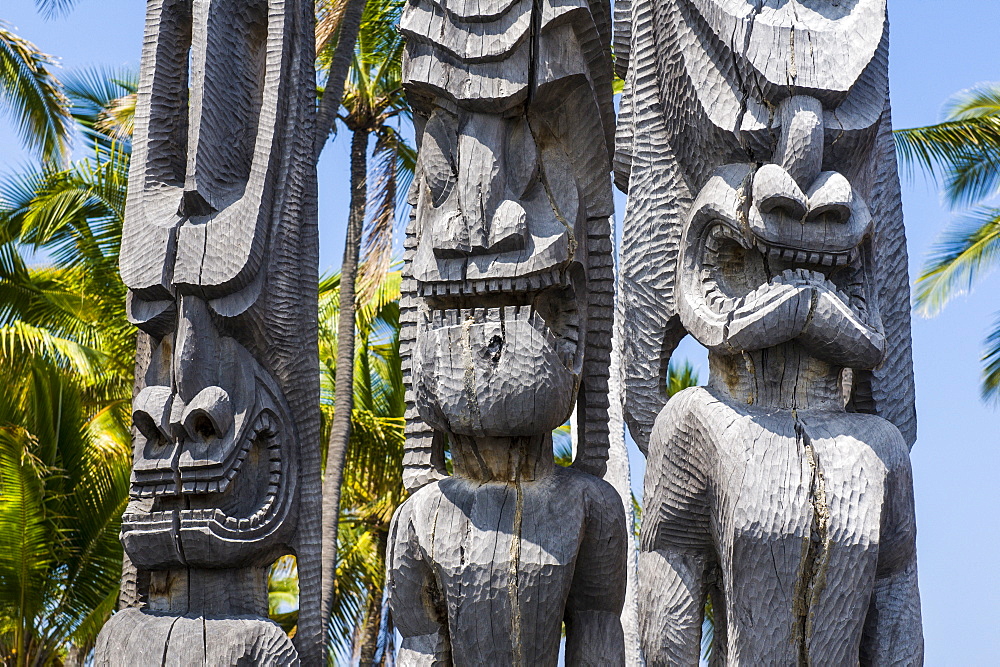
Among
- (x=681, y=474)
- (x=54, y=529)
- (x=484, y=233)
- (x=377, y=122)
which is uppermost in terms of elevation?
(x=377, y=122)

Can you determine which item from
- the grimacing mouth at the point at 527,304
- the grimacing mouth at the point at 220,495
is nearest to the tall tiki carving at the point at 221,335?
the grimacing mouth at the point at 220,495

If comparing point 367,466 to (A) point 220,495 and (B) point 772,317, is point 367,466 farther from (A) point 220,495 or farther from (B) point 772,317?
(B) point 772,317

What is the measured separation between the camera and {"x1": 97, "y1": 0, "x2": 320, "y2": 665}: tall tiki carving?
4.27 m

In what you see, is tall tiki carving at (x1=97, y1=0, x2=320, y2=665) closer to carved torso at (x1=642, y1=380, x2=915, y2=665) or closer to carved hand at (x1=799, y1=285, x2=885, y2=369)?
carved torso at (x1=642, y1=380, x2=915, y2=665)

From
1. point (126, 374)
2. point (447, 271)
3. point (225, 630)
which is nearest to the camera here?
point (447, 271)

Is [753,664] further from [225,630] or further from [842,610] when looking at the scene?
[225,630]

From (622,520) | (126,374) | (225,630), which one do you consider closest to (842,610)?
(622,520)

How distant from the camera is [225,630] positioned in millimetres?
4195

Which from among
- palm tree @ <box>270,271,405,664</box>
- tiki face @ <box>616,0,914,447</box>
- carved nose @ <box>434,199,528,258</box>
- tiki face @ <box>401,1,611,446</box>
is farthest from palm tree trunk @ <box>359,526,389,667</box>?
carved nose @ <box>434,199,528,258</box>

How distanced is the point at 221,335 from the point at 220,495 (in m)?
0.62

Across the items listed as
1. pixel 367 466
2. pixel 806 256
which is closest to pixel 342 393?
pixel 367 466

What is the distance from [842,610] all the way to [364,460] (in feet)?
48.2

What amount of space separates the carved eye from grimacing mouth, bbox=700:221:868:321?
2.41 feet

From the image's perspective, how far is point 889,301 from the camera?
3.25 m
